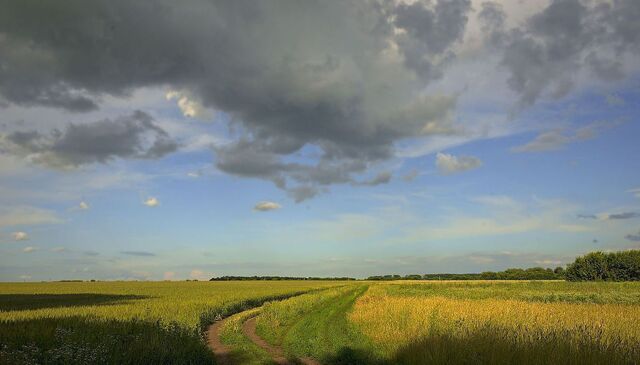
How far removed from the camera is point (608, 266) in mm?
100125

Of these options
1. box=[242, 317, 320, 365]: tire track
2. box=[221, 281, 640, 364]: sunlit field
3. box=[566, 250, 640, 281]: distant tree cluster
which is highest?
box=[566, 250, 640, 281]: distant tree cluster

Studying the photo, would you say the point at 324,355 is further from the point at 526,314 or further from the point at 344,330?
the point at 526,314

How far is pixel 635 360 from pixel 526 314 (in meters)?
9.76

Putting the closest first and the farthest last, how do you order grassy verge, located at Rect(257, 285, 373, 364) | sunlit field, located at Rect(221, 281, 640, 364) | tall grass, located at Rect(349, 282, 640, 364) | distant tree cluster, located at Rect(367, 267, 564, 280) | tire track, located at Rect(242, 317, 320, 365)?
tall grass, located at Rect(349, 282, 640, 364) → sunlit field, located at Rect(221, 281, 640, 364) → tire track, located at Rect(242, 317, 320, 365) → grassy verge, located at Rect(257, 285, 373, 364) → distant tree cluster, located at Rect(367, 267, 564, 280)

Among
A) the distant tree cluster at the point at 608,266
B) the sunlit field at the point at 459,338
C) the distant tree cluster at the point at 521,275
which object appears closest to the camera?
the sunlit field at the point at 459,338

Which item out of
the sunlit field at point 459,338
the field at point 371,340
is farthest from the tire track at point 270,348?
the sunlit field at point 459,338

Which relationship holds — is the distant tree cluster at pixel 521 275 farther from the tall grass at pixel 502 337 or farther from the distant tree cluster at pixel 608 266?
the tall grass at pixel 502 337

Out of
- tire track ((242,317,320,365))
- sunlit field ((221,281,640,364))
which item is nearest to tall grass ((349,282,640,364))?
sunlit field ((221,281,640,364))

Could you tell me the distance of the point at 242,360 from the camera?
1655 cm

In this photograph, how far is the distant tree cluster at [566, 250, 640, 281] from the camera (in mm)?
97000

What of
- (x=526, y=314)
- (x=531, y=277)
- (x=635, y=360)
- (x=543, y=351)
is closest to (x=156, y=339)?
(x=543, y=351)

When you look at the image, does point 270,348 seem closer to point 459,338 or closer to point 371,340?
point 371,340

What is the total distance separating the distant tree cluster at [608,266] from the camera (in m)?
97.0

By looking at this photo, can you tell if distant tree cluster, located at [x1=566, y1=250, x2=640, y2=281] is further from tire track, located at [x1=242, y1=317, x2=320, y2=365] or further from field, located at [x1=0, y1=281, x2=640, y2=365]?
tire track, located at [x1=242, y1=317, x2=320, y2=365]
